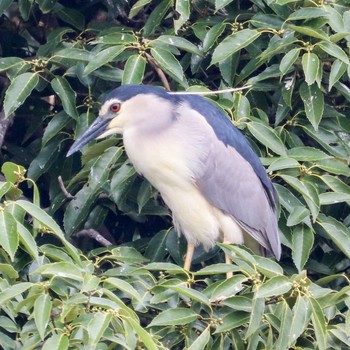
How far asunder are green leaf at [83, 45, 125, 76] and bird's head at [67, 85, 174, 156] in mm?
99

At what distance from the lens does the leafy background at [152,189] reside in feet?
8.50

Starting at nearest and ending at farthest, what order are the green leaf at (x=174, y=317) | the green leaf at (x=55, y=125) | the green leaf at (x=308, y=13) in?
the green leaf at (x=174, y=317) → the green leaf at (x=308, y=13) → the green leaf at (x=55, y=125)

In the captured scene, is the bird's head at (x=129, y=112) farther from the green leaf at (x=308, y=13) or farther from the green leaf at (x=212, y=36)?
the green leaf at (x=308, y=13)

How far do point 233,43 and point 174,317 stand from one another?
1.02 metres

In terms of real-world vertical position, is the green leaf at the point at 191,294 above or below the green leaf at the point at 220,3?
below

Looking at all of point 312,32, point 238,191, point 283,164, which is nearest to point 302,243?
point 283,164

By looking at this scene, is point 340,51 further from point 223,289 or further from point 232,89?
point 223,289

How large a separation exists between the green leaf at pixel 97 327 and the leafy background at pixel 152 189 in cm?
10

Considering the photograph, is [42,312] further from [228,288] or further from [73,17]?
[73,17]

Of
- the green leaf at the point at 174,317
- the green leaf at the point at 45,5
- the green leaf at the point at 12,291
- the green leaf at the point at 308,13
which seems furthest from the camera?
the green leaf at the point at 45,5

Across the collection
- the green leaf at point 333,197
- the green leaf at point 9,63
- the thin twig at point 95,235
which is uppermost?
the green leaf at point 9,63

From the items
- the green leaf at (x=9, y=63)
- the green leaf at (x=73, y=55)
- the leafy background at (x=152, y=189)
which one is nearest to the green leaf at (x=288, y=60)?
the leafy background at (x=152, y=189)

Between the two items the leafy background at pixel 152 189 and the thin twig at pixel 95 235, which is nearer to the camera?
the leafy background at pixel 152 189

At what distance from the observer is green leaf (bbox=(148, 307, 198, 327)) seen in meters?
2.62
